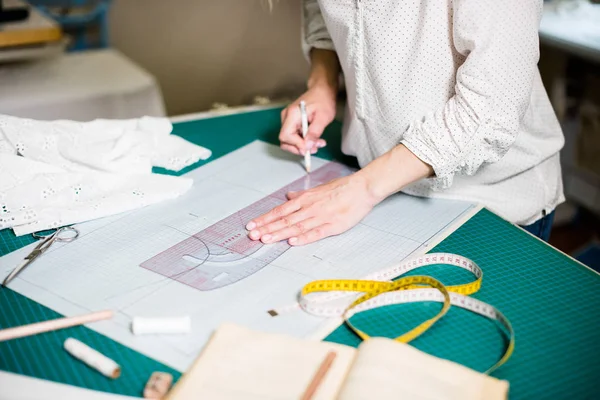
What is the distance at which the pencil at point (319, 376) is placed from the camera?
2.20 feet

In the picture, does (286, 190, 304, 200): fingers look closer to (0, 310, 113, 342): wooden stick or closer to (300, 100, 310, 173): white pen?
(300, 100, 310, 173): white pen

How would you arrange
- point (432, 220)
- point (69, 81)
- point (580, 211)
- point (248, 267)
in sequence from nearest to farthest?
point (248, 267)
point (432, 220)
point (69, 81)
point (580, 211)

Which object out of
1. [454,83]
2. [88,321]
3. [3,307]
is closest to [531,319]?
[454,83]

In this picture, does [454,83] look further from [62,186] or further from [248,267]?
[62,186]

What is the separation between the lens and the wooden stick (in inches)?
29.9

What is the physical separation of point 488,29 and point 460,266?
34 centimetres

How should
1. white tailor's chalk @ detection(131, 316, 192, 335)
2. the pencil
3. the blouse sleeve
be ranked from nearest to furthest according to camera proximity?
the pencil
white tailor's chalk @ detection(131, 316, 192, 335)
the blouse sleeve

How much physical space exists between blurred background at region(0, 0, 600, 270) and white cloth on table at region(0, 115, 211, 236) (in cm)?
68

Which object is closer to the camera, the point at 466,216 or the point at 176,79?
the point at 466,216

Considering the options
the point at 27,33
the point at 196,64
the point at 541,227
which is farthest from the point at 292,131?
the point at 196,64

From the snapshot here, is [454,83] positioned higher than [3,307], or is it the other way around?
[454,83]

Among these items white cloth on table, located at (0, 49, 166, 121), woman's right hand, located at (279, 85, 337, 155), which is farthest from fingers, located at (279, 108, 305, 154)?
white cloth on table, located at (0, 49, 166, 121)

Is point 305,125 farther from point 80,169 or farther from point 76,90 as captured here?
point 76,90

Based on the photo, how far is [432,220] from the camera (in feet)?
3.40
